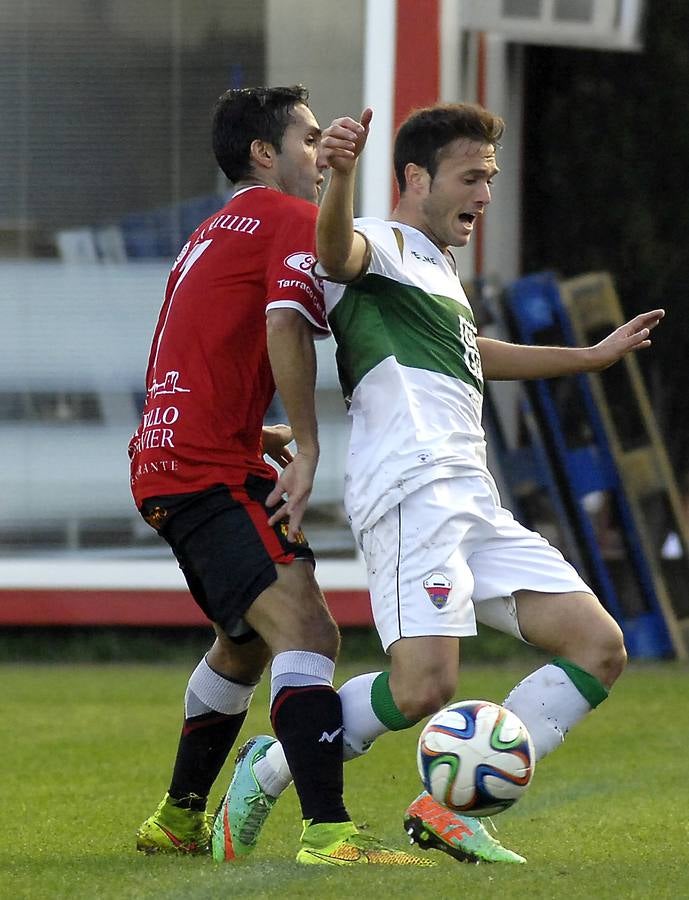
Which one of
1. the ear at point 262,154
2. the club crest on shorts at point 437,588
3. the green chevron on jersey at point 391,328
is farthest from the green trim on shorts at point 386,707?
the ear at point 262,154

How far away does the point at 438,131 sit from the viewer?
4.59m

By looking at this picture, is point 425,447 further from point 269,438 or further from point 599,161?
point 599,161

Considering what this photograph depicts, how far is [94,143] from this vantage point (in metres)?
9.92

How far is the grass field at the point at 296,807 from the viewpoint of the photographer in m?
4.04

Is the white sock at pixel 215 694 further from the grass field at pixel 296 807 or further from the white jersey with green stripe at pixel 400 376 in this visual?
the white jersey with green stripe at pixel 400 376

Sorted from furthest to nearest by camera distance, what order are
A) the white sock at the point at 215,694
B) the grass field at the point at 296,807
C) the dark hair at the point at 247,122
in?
the white sock at the point at 215,694 → the dark hair at the point at 247,122 → the grass field at the point at 296,807

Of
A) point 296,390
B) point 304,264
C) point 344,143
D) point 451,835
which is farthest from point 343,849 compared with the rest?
point 344,143

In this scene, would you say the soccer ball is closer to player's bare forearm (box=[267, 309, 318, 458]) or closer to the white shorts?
the white shorts

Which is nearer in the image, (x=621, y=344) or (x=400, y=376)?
(x=400, y=376)

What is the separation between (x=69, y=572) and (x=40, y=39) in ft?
9.67

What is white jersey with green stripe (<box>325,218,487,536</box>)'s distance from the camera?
436 centimetres

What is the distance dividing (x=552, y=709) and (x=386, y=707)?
1.35ft

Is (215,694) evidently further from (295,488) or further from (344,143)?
(344,143)

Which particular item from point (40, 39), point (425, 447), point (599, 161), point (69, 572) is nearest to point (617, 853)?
point (425, 447)
